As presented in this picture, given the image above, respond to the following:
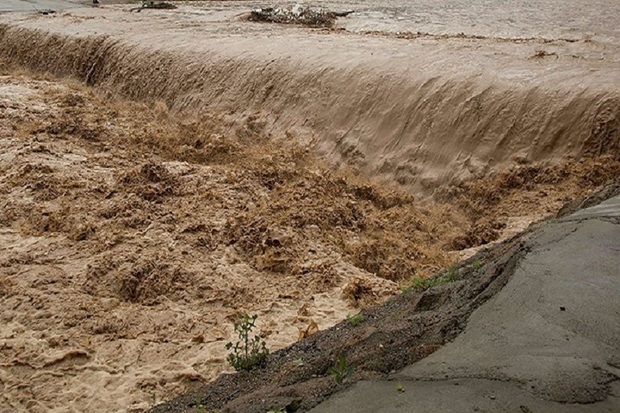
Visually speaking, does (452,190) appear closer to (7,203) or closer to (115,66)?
(7,203)

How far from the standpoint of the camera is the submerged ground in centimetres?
609

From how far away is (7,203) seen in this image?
8.43 metres

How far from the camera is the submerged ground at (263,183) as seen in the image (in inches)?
240

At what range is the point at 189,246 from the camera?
7445mm

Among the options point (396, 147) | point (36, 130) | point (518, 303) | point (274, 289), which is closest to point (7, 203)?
point (36, 130)

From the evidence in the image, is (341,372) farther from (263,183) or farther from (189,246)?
(263,183)

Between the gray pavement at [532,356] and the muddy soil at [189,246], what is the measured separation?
595 mm

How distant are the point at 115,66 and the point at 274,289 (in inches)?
326

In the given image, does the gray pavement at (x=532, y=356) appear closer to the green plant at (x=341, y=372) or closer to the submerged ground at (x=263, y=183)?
the green plant at (x=341, y=372)

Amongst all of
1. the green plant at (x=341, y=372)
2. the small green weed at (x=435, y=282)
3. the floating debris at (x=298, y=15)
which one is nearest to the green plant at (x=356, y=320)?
the small green weed at (x=435, y=282)

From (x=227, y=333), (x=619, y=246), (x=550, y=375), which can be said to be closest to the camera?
(x=550, y=375)

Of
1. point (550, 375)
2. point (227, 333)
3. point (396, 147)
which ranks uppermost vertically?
point (550, 375)

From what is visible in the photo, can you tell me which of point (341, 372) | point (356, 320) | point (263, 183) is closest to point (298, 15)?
point (263, 183)

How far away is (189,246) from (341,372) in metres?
4.26
